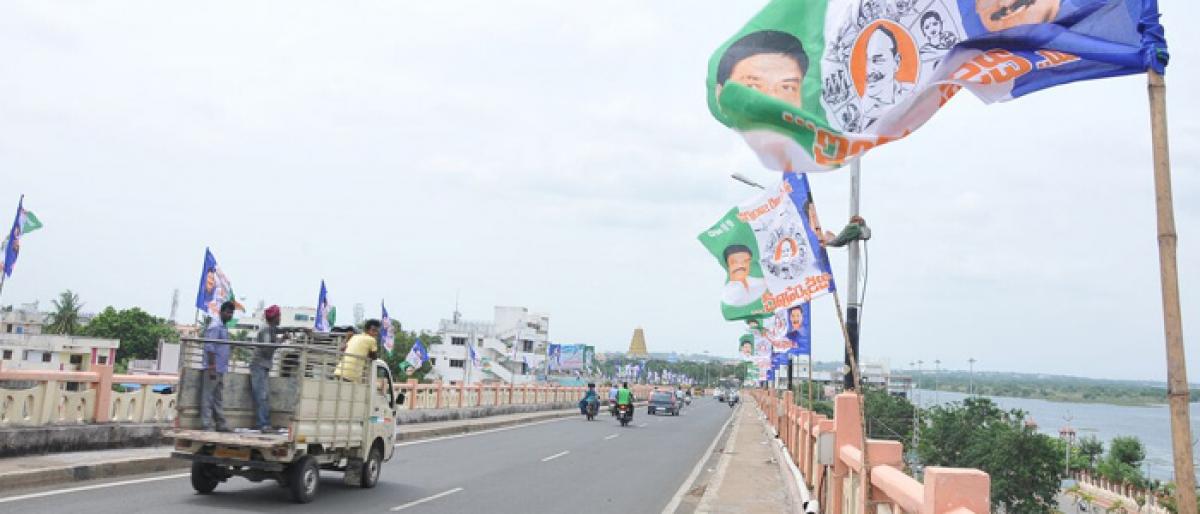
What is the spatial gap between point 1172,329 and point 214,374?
10.2 metres

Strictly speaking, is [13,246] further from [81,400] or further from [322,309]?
[322,309]

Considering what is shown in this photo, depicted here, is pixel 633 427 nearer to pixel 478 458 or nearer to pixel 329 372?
pixel 478 458

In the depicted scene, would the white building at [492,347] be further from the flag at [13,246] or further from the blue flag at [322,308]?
the flag at [13,246]

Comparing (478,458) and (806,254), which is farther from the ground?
(806,254)

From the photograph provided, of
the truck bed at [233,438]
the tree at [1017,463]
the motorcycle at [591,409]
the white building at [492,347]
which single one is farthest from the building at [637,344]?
the truck bed at [233,438]

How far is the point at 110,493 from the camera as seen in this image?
1034cm

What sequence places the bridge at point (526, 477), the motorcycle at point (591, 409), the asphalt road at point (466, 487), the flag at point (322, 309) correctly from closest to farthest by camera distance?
the bridge at point (526, 477) → the asphalt road at point (466, 487) → the flag at point (322, 309) → the motorcycle at point (591, 409)

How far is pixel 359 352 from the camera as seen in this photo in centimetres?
1180

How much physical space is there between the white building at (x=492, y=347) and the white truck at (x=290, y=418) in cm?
7873

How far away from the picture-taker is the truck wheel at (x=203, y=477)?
10812mm

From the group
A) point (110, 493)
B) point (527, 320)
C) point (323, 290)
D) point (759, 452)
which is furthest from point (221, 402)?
point (527, 320)

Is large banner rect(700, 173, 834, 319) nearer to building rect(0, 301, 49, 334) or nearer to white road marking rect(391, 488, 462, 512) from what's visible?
white road marking rect(391, 488, 462, 512)

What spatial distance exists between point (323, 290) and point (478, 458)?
14322 millimetres

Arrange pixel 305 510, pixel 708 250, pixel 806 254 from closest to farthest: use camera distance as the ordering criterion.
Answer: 1. pixel 806 254
2. pixel 305 510
3. pixel 708 250
